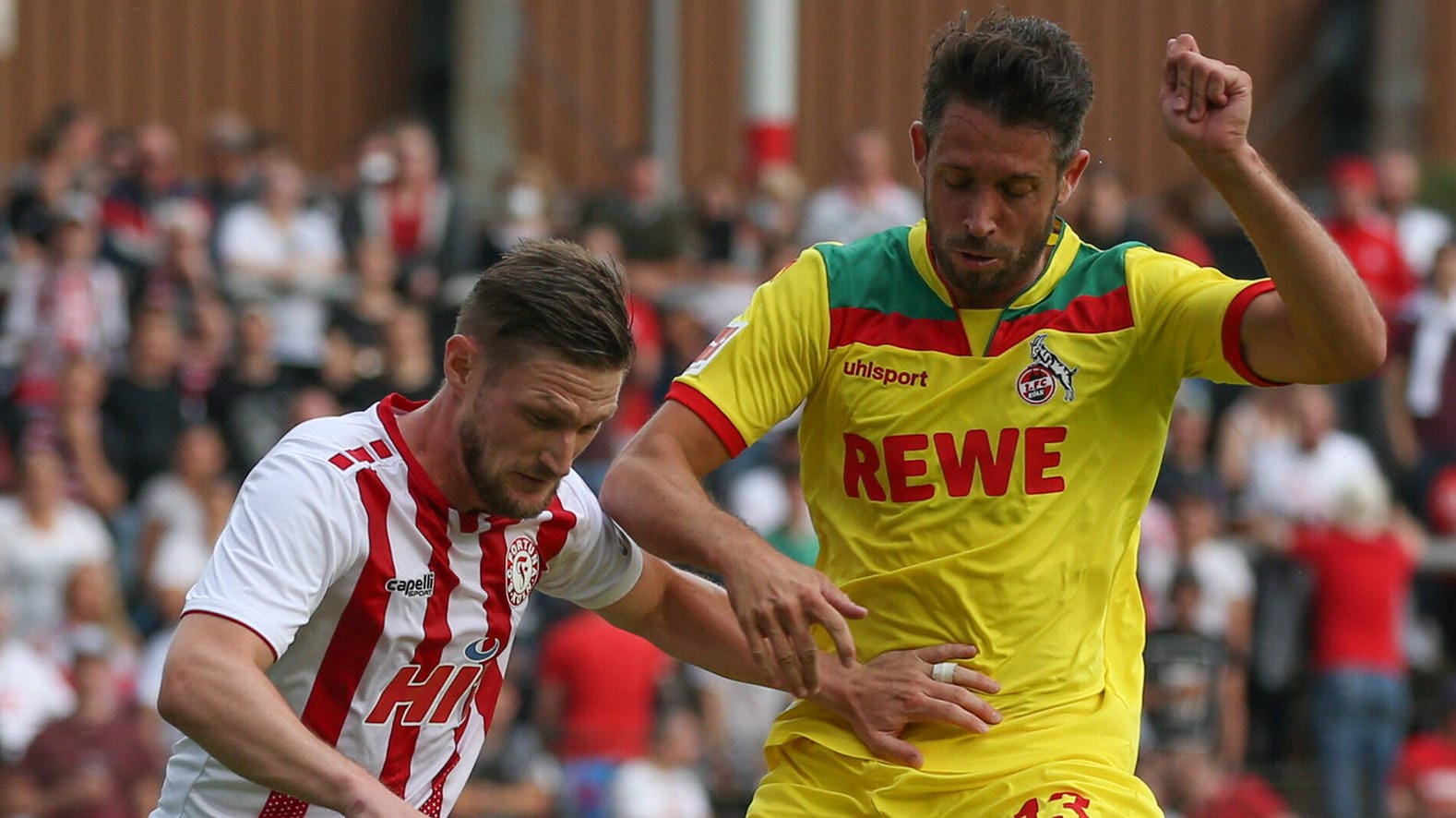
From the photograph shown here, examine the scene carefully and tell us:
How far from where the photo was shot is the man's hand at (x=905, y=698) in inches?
164

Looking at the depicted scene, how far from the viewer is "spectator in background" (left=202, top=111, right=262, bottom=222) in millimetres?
12164

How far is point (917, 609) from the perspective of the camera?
4258 mm

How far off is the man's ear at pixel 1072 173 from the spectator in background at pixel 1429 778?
7409mm

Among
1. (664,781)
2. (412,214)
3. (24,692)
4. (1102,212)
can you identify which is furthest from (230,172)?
(1102,212)

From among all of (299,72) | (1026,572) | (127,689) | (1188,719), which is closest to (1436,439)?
(1188,719)

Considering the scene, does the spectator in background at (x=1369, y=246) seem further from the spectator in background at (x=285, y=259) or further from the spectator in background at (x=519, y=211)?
the spectator in background at (x=285, y=259)

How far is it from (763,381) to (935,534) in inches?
18.1

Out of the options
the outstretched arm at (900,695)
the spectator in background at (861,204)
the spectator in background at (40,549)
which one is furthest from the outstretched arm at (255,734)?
the spectator in background at (861,204)

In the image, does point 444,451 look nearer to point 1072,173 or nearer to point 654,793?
point 1072,173

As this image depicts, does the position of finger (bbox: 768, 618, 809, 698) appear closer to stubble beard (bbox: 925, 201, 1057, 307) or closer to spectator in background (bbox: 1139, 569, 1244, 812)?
stubble beard (bbox: 925, 201, 1057, 307)

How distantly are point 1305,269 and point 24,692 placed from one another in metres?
7.42

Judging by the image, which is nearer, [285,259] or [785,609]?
[785,609]

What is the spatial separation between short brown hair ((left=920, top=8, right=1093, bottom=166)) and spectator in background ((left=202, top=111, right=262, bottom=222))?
27.8 feet

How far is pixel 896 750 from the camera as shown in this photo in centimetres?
421
